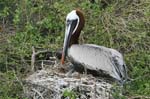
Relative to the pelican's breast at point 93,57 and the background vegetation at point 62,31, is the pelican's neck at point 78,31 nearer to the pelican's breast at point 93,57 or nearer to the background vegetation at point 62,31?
the pelican's breast at point 93,57

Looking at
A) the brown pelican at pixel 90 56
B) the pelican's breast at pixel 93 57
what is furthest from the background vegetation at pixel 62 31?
the pelican's breast at pixel 93 57

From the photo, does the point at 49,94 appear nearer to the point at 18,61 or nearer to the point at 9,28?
the point at 18,61

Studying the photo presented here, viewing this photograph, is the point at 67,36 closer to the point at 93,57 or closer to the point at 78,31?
the point at 78,31

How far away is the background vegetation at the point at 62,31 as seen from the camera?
6.82 m

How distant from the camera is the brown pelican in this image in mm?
6574

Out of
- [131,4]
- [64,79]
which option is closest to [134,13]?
[131,4]

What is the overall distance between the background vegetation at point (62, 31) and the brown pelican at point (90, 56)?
0.83ft

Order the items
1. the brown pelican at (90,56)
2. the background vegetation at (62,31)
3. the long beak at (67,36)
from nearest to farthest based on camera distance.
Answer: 1. the brown pelican at (90,56)
2. the background vegetation at (62,31)
3. the long beak at (67,36)

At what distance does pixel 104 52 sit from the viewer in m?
6.71

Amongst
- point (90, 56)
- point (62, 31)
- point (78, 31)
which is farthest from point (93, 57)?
point (62, 31)

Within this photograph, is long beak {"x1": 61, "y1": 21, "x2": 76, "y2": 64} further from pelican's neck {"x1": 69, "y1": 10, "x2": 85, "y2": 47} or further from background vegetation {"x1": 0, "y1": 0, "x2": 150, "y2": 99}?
background vegetation {"x1": 0, "y1": 0, "x2": 150, "y2": 99}

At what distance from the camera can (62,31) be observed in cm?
780

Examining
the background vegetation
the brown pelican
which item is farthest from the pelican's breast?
the background vegetation

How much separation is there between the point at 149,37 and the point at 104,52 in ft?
3.71
